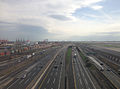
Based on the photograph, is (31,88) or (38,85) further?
(38,85)

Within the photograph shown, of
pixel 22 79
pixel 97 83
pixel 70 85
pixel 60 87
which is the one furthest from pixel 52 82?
pixel 97 83

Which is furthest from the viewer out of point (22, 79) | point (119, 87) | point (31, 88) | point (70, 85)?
point (22, 79)

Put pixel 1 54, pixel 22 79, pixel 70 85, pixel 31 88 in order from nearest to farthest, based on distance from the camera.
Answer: pixel 31 88 < pixel 70 85 < pixel 22 79 < pixel 1 54

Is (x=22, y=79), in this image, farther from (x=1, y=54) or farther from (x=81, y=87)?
(x=1, y=54)

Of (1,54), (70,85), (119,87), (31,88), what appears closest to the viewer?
(31,88)

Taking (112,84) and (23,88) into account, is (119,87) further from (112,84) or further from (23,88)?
(23,88)

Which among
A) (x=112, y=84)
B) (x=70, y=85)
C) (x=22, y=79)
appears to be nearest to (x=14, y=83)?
(x=22, y=79)

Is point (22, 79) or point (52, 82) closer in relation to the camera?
point (52, 82)

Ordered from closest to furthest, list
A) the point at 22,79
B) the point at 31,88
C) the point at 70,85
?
the point at 31,88
the point at 70,85
the point at 22,79

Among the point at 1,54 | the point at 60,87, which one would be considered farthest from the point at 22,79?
the point at 1,54
